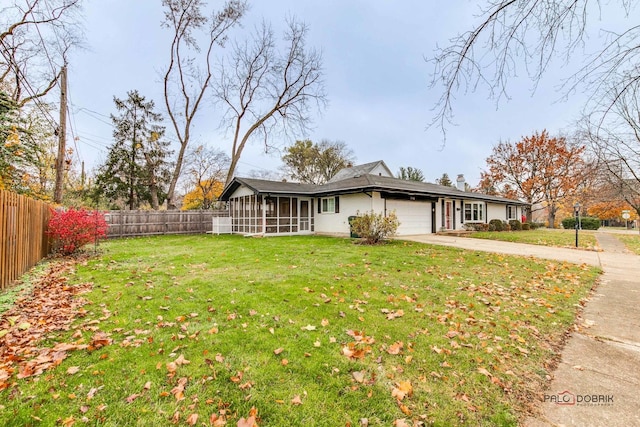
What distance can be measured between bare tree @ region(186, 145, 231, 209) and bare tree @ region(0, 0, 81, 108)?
50.9 ft

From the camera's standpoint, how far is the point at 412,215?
16234mm

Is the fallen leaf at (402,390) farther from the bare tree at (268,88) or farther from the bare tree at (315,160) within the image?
the bare tree at (315,160)

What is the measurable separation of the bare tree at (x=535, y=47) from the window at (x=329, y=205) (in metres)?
12.7

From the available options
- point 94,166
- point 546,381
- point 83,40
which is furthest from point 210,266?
point 94,166

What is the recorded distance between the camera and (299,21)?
19.1 meters

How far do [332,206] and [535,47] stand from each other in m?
13.5

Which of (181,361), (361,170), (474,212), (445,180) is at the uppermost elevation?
(445,180)

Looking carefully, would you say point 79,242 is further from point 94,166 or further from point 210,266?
point 94,166

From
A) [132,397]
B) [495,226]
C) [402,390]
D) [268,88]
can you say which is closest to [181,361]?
[132,397]

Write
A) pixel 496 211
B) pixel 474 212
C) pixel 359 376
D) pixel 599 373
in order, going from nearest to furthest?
pixel 359 376
pixel 599 373
pixel 474 212
pixel 496 211

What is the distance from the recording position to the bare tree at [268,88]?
20688 mm

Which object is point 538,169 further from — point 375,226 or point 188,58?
point 188,58

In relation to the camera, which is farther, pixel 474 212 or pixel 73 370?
pixel 474 212

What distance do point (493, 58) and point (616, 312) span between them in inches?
166
